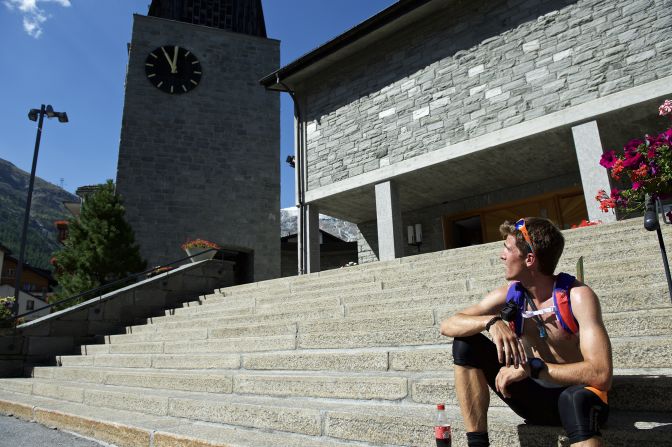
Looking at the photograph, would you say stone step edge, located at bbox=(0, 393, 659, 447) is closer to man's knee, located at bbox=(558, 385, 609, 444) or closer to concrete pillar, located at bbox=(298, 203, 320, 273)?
man's knee, located at bbox=(558, 385, 609, 444)

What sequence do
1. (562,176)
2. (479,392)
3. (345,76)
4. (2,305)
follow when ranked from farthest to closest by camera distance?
(345,76) → (562,176) → (2,305) → (479,392)

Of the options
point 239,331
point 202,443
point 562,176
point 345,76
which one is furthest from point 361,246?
point 202,443

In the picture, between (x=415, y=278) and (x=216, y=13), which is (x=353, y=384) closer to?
(x=415, y=278)

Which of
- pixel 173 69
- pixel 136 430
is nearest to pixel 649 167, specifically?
pixel 136 430

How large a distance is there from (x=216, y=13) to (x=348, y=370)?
22.3 metres

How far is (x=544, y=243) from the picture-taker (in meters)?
2.22

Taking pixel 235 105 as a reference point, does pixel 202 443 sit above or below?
below

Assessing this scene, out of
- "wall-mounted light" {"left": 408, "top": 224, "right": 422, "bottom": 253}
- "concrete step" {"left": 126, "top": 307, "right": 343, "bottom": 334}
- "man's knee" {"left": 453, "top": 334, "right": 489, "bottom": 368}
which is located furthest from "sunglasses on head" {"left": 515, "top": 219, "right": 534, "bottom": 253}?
"wall-mounted light" {"left": 408, "top": 224, "right": 422, "bottom": 253}

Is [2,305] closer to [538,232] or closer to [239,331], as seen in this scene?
[239,331]

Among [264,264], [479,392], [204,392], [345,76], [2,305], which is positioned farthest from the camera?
[264,264]

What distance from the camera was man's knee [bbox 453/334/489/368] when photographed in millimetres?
2160

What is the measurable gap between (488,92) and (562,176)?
2916mm

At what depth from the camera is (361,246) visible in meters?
13.6

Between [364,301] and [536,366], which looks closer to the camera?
[536,366]
